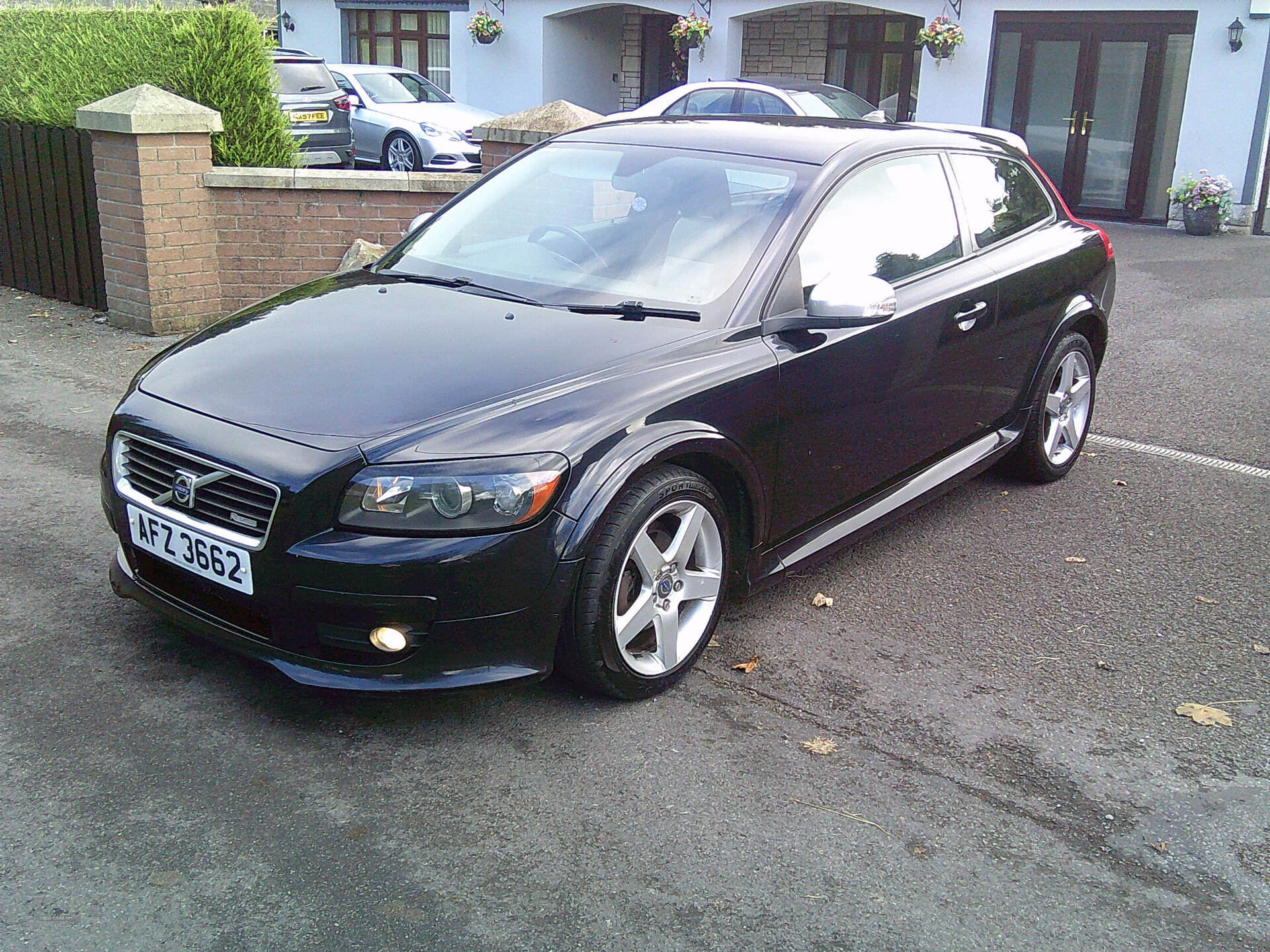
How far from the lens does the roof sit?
14.5 feet

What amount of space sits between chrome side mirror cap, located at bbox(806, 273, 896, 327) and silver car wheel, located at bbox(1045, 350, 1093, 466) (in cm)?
195

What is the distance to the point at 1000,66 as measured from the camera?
17.8m

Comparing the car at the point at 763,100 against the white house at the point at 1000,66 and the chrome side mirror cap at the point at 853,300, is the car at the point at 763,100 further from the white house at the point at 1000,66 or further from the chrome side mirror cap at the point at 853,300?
the chrome side mirror cap at the point at 853,300

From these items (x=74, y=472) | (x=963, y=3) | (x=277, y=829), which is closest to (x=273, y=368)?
(x=277, y=829)

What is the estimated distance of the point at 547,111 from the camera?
8984mm

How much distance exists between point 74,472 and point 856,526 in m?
3.46

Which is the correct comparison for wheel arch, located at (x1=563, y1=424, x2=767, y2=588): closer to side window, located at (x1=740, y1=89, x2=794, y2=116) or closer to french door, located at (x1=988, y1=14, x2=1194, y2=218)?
side window, located at (x1=740, y1=89, x2=794, y2=116)

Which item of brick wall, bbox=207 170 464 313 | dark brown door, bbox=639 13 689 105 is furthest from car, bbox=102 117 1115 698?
dark brown door, bbox=639 13 689 105

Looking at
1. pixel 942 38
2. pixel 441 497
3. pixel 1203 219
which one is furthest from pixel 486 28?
pixel 441 497

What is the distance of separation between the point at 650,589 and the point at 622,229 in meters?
1.37

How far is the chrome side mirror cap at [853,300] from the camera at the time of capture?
384cm

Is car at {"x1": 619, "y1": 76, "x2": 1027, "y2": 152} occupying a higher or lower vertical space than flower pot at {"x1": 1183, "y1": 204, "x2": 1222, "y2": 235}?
higher

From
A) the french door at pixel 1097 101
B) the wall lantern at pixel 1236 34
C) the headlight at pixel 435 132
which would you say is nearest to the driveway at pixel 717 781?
the headlight at pixel 435 132

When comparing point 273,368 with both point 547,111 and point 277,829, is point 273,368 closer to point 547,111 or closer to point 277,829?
point 277,829
